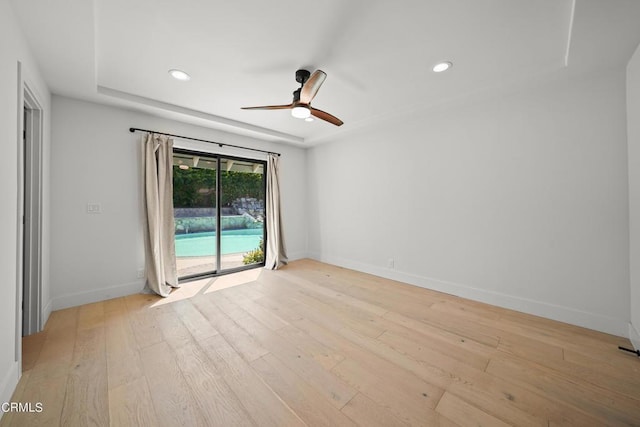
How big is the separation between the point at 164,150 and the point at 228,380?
2.94 metres

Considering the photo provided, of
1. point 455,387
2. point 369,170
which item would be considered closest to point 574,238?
point 455,387

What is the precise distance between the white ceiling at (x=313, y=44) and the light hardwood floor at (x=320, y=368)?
95.1 inches

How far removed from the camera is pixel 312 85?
208 cm

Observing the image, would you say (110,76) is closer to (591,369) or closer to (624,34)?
(624,34)

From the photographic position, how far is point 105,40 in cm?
184

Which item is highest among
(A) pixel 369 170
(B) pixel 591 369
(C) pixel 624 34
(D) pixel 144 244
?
(C) pixel 624 34

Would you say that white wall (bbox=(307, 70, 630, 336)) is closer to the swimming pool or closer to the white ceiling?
the white ceiling

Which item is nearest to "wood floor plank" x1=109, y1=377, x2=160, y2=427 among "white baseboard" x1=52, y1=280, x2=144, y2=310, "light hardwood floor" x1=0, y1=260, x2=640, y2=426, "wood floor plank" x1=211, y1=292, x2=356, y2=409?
"light hardwood floor" x1=0, y1=260, x2=640, y2=426

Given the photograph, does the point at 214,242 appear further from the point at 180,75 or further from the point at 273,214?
the point at 180,75

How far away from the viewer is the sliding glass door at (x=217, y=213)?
358 cm

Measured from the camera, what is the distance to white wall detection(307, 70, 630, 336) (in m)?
2.15

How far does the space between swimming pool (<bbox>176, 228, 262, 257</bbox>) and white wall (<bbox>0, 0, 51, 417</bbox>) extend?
6.76ft

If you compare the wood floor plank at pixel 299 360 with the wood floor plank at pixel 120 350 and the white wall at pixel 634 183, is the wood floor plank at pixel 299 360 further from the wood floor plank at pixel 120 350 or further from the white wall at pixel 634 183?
the white wall at pixel 634 183

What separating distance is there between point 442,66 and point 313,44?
4.15ft
